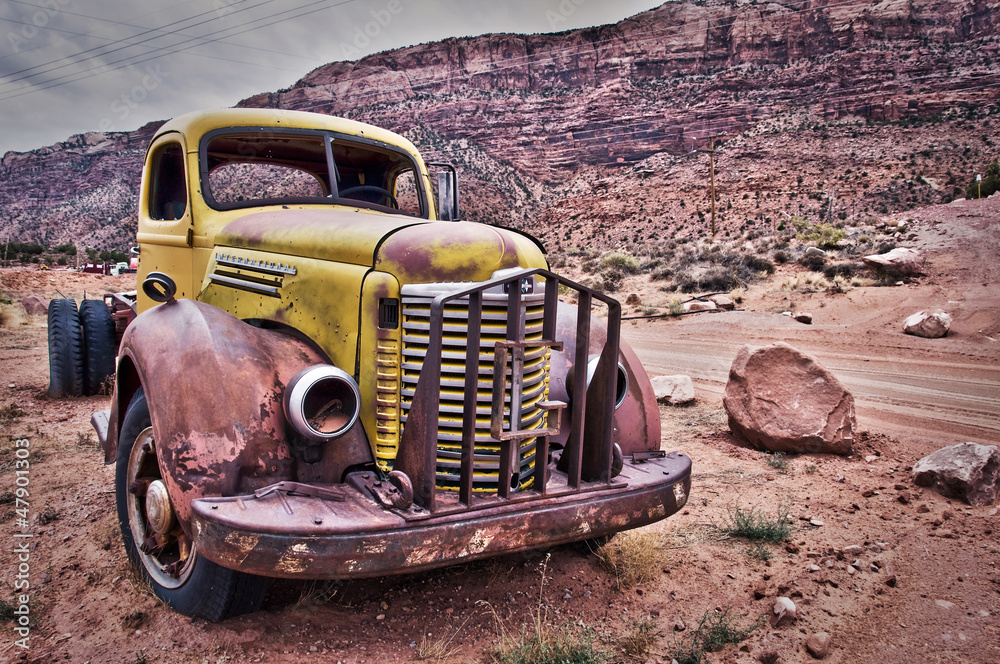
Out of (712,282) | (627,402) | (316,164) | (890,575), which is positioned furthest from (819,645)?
(712,282)

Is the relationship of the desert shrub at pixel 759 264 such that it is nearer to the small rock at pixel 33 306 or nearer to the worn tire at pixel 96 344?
the worn tire at pixel 96 344

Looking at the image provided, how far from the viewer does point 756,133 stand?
54500 millimetres

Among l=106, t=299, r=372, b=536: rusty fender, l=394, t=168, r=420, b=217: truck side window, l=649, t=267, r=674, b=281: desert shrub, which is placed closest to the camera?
A: l=106, t=299, r=372, b=536: rusty fender

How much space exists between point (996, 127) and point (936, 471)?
2158 inches

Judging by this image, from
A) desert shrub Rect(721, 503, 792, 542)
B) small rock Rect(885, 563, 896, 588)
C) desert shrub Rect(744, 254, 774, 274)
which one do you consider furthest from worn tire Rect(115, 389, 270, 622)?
desert shrub Rect(744, 254, 774, 274)

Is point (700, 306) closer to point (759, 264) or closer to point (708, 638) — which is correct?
point (759, 264)

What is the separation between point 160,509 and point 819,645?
299 cm

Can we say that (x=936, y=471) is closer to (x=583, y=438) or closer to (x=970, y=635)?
(x=970, y=635)

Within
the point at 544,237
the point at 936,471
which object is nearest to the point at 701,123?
the point at 544,237

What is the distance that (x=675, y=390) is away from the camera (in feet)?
25.8

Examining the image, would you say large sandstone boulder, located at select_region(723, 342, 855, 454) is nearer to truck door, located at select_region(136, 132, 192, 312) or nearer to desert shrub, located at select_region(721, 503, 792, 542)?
desert shrub, located at select_region(721, 503, 792, 542)

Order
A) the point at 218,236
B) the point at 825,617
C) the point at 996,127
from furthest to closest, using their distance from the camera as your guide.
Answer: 1. the point at 996,127
2. the point at 218,236
3. the point at 825,617

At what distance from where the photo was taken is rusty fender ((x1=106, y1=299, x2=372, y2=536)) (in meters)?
2.58

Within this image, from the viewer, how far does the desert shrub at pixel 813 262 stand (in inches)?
716
